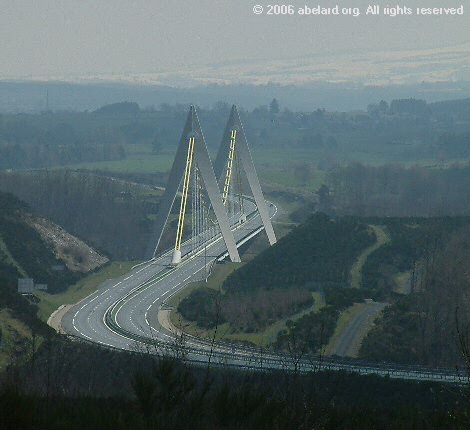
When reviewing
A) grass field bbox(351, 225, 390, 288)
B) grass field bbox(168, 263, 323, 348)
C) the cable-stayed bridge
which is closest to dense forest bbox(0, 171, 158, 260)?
the cable-stayed bridge

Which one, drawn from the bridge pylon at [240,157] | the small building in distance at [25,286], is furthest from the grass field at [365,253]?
the small building in distance at [25,286]

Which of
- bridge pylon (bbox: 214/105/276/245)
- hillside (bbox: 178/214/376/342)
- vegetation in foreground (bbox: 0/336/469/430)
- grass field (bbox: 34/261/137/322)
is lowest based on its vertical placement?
grass field (bbox: 34/261/137/322)

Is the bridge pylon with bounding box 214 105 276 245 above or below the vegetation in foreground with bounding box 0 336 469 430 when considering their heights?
above

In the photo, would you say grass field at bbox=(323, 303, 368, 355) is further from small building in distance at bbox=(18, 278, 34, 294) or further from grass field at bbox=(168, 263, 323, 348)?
small building in distance at bbox=(18, 278, 34, 294)

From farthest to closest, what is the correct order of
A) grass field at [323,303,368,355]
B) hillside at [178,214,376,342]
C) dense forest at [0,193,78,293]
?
1. dense forest at [0,193,78,293]
2. hillside at [178,214,376,342]
3. grass field at [323,303,368,355]

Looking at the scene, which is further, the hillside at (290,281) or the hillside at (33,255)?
the hillside at (33,255)

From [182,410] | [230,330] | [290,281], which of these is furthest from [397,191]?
[182,410]

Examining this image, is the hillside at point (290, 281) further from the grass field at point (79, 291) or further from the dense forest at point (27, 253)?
the dense forest at point (27, 253)
